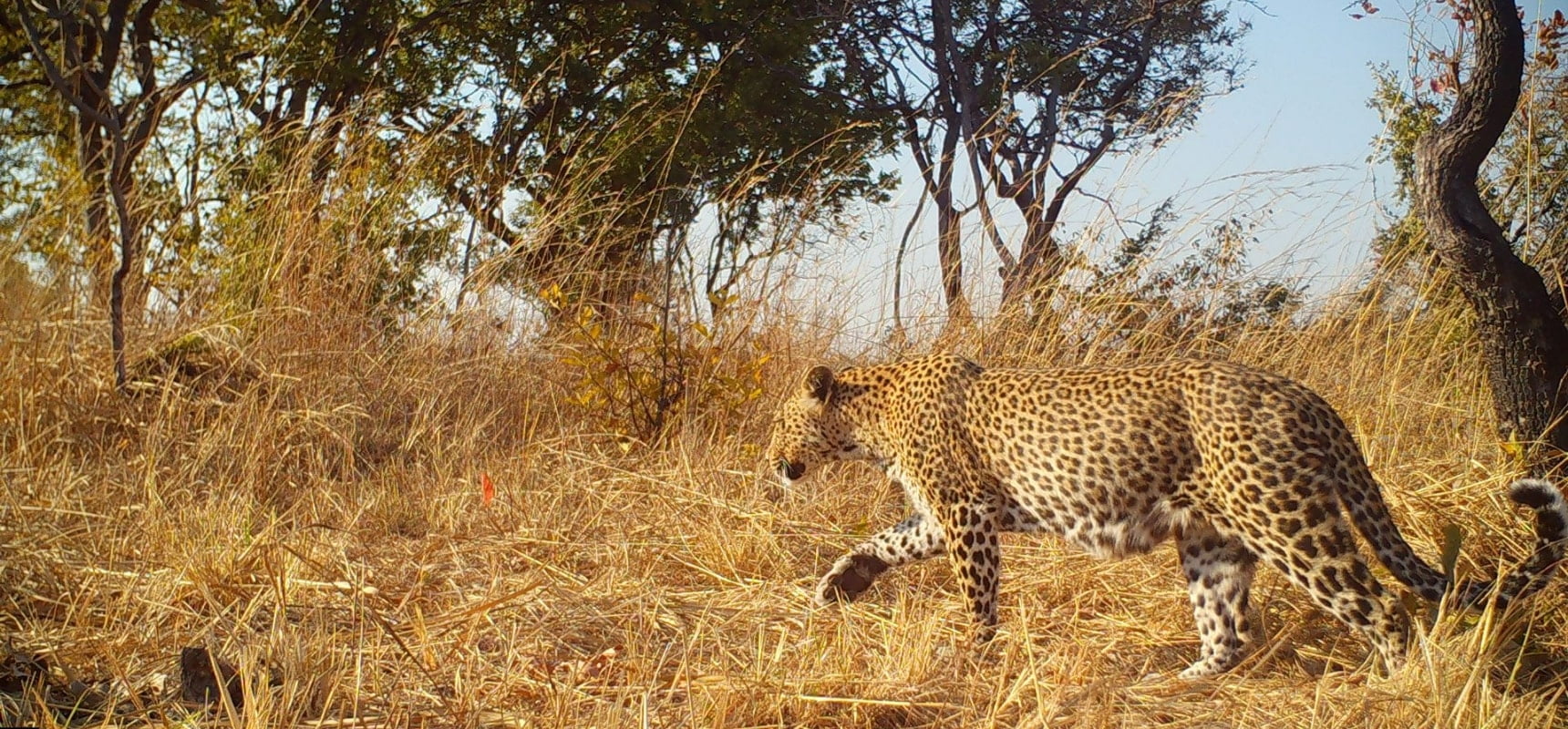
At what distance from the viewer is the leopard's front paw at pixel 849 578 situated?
4.14 meters

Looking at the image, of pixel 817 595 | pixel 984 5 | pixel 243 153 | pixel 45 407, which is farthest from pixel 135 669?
pixel 984 5

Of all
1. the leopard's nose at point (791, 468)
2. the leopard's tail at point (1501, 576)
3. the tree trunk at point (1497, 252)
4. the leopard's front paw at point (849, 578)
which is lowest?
the leopard's front paw at point (849, 578)

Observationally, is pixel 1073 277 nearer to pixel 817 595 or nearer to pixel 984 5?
pixel 817 595

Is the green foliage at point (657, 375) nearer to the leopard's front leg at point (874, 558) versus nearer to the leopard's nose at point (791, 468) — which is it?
the leopard's nose at point (791, 468)

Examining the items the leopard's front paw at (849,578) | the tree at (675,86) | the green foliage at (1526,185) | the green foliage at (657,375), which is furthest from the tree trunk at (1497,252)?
the tree at (675,86)

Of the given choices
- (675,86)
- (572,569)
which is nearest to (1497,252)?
(572,569)

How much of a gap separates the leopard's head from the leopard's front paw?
45 centimetres

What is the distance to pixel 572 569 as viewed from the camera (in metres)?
4.52

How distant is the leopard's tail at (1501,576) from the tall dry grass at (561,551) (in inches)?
3.4

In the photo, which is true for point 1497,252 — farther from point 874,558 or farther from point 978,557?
point 874,558

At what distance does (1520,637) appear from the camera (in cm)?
357

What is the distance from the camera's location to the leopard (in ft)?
11.0

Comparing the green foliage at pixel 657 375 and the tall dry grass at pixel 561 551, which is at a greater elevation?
Answer: the green foliage at pixel 657 375

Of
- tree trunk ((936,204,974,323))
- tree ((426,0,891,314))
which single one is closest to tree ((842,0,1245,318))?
tree ((426,0,891,314))
